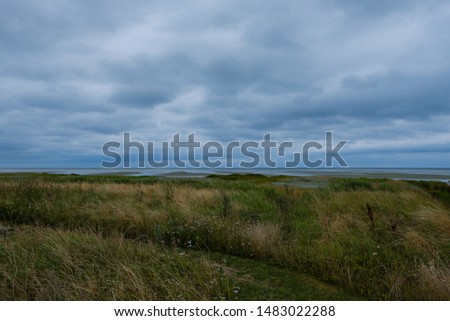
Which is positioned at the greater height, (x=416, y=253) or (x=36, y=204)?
(x=36, y=204)

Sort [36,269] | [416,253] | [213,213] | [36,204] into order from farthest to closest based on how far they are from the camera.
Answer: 1. [36,204]
2. [213,213]
3. [416,253]
4. [36,269]

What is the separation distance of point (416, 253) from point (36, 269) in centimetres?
594

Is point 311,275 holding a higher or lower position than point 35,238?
lower

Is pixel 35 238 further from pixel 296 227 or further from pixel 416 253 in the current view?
pixel 416 253

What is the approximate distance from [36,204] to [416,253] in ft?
30.6

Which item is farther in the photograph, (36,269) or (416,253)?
(416,253)

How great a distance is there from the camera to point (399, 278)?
3861mm

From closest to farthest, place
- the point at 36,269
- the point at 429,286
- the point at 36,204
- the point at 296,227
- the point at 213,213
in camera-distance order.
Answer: the point at 429,286 < the point at 36,269 < the point at 296,227 < the point at 213,213 < the point at 36,204

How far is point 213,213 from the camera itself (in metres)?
8.03

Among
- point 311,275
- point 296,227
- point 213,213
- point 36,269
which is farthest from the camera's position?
point 213,213

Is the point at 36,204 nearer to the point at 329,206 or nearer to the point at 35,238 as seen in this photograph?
the point at 35,238
